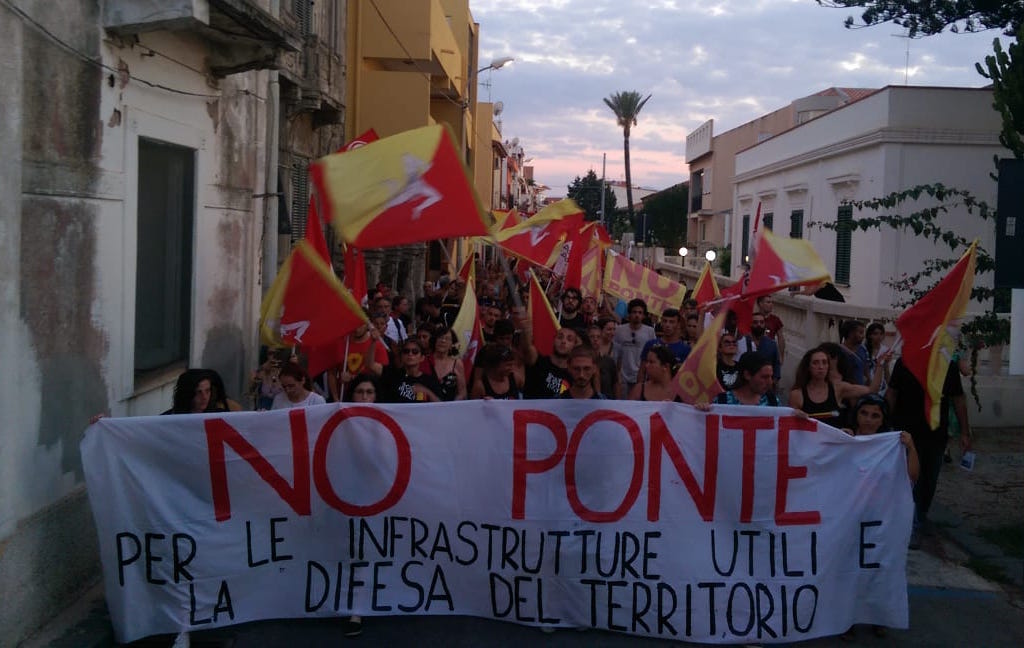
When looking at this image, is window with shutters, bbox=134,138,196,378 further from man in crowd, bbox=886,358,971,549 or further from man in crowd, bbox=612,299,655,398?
man in crowd, bbox=886,358,971,549

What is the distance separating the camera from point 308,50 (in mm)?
14242

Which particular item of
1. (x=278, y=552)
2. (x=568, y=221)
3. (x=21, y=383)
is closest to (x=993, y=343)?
(x=568, y=221)

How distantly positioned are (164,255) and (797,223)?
17.7m

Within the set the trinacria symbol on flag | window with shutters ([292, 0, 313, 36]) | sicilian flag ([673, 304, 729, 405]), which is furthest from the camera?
window with shutters ([292, 0, 313, 36])

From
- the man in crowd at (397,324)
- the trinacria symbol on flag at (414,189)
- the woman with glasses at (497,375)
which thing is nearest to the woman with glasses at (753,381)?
the woman with glasses at (497,375)

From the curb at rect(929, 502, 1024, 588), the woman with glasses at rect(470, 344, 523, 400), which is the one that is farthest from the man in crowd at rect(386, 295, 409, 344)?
the curb at rect(929, 502, 1024, 588)

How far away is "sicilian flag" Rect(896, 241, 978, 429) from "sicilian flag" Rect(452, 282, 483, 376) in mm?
3251

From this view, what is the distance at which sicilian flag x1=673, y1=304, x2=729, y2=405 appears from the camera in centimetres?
701

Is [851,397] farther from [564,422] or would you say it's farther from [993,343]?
[993,343]

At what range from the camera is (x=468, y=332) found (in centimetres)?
880

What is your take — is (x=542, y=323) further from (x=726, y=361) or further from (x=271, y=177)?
(x=271, y=177)

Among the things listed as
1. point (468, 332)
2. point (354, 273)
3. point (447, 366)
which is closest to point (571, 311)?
point (468, 332)

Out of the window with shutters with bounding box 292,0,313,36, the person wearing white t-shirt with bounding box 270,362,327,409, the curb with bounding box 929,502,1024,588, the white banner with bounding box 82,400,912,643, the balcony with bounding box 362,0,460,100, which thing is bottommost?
the curb with bounding box 929,502,1024,588

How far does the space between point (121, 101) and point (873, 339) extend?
659 cm
